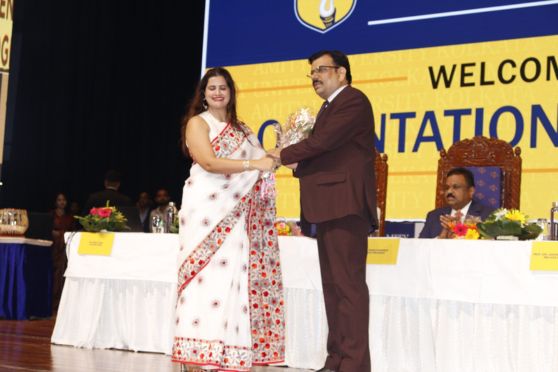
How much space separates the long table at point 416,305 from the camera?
3551mm

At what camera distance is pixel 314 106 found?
6758 millimetres

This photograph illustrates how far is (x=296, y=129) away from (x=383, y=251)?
0.71m

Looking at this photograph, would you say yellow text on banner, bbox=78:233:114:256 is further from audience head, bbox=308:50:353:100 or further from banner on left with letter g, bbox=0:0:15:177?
banner on left with letter g, bbox=0:0:15:177

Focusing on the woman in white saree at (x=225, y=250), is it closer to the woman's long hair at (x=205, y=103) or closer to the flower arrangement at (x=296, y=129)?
the woman's long hair at (x=205, y=103)

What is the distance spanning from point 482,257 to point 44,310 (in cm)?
474

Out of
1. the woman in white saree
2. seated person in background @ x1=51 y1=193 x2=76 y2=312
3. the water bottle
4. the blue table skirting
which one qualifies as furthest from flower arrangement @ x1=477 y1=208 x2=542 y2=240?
seated person in background @ x1=51 y1=193 x2=76 y2=312

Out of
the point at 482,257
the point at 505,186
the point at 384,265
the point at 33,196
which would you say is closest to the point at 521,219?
the point at 482,257

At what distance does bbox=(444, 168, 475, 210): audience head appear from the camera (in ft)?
15.2

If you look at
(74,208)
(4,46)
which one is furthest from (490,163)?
(4,46)

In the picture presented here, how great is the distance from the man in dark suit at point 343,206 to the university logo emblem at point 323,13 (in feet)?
10.9

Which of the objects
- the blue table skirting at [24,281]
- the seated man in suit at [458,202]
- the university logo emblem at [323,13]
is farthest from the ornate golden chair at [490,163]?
the blue table skirting at [24,281]

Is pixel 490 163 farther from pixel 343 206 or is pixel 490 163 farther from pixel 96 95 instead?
pixel 96 95

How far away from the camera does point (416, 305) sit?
3.90 metres

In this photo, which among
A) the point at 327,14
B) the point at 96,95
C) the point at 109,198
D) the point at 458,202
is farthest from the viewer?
the point at 96,95
